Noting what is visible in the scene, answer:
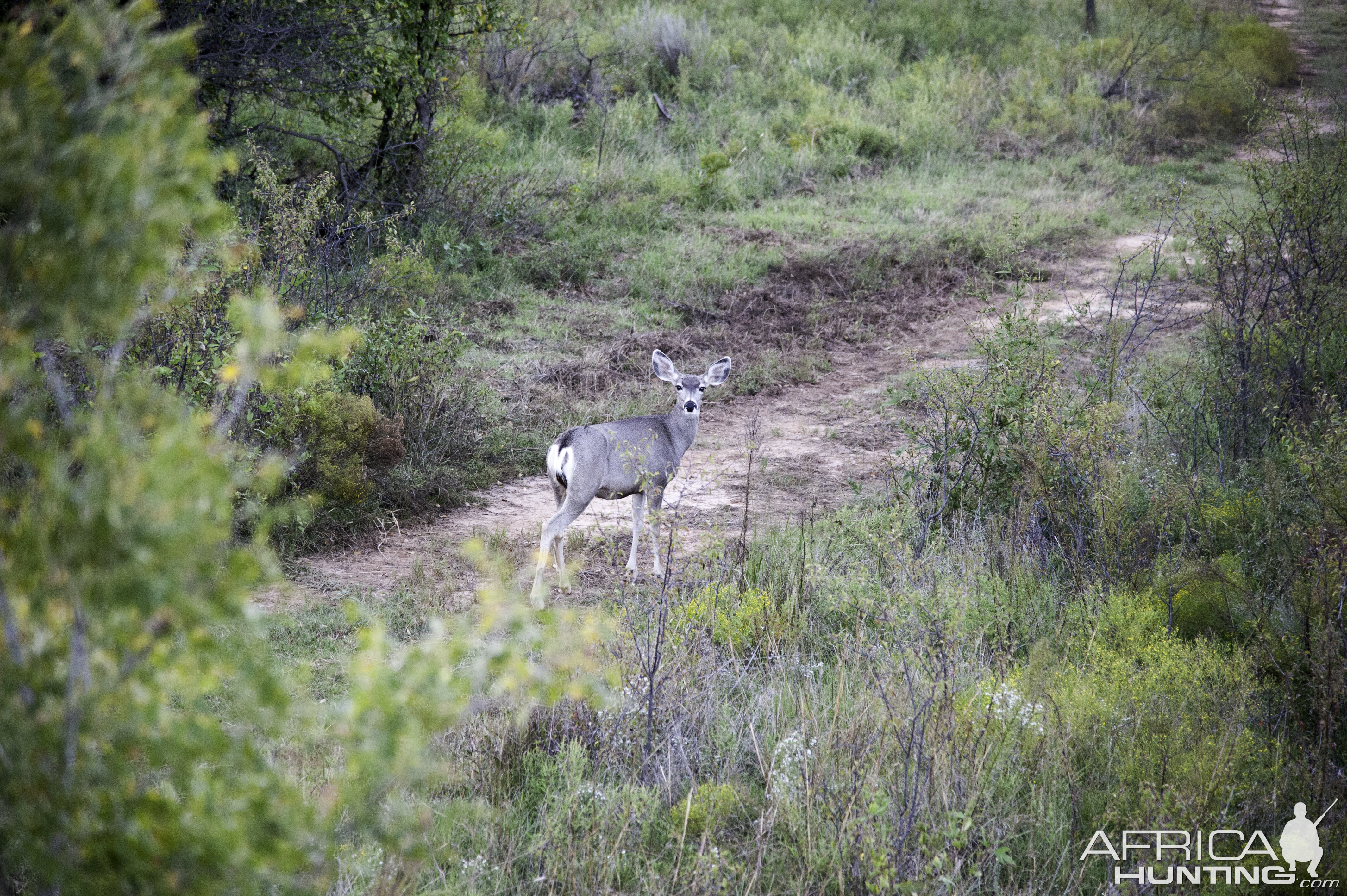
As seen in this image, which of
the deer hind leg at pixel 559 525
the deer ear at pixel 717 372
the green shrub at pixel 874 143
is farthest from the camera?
the green shrub at pixel 874 143

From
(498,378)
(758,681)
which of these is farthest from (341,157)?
(758,681)

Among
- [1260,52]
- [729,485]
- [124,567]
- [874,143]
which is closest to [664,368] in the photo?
[729,485]

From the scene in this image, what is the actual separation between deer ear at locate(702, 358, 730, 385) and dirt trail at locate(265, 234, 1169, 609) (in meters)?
0.50

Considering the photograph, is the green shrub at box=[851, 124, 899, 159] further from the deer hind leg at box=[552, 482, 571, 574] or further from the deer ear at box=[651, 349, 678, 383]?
the deer hind leg at box=[552, 482, 571, 574]

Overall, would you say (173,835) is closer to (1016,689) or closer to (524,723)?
(524,723)

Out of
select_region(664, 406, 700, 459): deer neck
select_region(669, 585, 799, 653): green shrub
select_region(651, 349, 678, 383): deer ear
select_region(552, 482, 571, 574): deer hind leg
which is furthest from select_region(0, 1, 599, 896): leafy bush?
select_region(651, 349, 678, 383): deer ear

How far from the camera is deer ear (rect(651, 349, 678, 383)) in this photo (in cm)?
764

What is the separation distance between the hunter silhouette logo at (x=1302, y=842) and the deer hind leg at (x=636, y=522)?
4238 millimetres

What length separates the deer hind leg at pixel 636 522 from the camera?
6.86 meters

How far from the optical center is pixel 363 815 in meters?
1.84

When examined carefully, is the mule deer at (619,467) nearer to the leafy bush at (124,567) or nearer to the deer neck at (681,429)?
the deer neck at (681,429)

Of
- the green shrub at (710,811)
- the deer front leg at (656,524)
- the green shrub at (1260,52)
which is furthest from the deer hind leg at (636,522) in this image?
the green shrub at (1260,52)

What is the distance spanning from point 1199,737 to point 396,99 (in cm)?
1078
